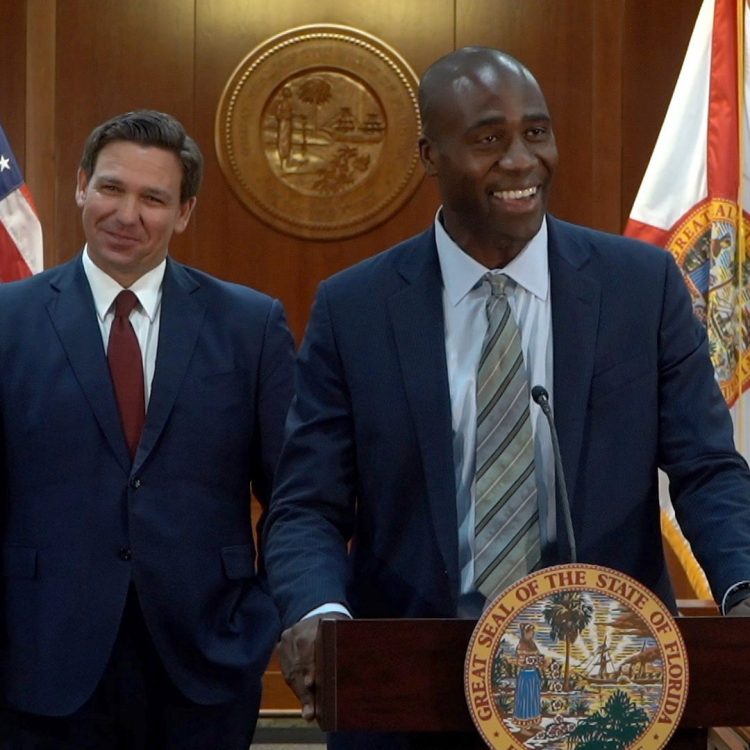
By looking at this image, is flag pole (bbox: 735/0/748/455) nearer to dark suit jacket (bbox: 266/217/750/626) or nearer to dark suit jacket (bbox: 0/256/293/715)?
dark suit jacket (bbox: 0/256/293/715)

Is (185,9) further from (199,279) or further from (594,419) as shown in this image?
(594,419)

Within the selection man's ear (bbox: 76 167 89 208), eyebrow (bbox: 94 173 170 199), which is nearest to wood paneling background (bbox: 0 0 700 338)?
man's ear (bbox: 76 167 89 208)

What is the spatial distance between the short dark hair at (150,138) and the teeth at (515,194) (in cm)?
109

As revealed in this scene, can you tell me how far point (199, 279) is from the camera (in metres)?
3.03

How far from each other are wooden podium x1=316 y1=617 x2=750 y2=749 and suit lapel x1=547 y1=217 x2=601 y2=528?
1.51 feet

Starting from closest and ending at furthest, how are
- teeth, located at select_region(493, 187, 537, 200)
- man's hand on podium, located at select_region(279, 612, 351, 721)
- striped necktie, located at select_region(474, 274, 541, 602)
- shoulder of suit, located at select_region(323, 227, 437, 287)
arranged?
man's hand on podium, located at select_region(279, 612, 351, 721) < striped necktie, located at select_region(474, 274, 541, 602) < teeth, located at select_region(493, 187, 537, 200) < shoulder of suit, located at select_region(323, 227, 437, 287)

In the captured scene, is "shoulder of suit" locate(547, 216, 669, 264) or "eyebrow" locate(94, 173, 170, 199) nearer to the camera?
"shoulder of suit" locate(547, 216, 669, 264)

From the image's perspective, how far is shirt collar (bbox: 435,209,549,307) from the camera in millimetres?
2146

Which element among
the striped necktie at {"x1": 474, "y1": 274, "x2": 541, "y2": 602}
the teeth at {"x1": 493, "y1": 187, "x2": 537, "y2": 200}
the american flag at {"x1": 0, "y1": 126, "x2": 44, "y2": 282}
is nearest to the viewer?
the striped necktie at {"x1": 474, "y1": 274, "x2": 541, "y2": 602}

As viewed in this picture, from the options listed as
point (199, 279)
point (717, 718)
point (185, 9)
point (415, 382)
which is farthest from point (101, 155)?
point (185, 9)

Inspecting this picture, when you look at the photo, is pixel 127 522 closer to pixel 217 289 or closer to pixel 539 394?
pixel 217 289

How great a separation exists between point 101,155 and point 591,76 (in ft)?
9.11

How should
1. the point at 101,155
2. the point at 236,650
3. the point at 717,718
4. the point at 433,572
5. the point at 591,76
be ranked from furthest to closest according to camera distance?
the point at 591,76
the point at 101,155
the point at 236,650
the point at 433,572
the point at 717,718

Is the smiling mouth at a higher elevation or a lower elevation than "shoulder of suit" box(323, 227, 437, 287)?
higher
